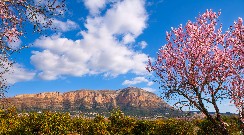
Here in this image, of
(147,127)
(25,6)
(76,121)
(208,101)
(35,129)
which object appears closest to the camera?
(25,6)

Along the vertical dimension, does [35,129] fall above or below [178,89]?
below

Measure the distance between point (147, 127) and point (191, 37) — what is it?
20135 millimetres

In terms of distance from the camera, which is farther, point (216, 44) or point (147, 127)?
point (147, 127)

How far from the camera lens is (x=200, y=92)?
16312mm

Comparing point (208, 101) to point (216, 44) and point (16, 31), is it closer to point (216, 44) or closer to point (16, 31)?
point (216, 44)

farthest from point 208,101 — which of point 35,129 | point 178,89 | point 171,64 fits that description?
point 35,129

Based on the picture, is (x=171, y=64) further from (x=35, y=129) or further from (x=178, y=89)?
(x=35, y=129)

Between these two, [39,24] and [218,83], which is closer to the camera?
[39,24]

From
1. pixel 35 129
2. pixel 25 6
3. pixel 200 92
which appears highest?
pixel 25 6

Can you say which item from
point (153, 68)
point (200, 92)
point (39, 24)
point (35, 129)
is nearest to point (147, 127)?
point (35, 129)

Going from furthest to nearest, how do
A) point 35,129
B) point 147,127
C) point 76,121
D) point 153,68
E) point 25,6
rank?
point 76,121 < point 147,127 < point 35,129 < point 153,68 < point 25,6

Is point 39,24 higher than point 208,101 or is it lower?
higher

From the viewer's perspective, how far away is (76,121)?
163ft

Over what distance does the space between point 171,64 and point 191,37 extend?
1954 mm
